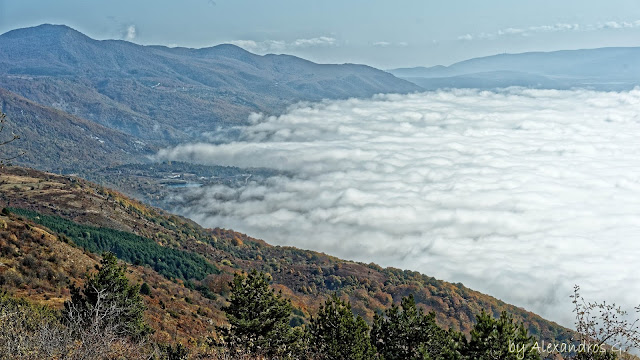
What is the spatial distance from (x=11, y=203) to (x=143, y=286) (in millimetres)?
55144

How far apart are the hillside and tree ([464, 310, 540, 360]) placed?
24.8 m

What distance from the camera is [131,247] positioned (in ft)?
269

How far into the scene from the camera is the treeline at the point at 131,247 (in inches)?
2985

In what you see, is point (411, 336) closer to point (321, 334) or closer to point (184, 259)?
point (321, 334)

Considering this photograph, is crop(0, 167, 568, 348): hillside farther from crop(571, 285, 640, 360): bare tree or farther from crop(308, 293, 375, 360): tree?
crop(571, 285, 640, 360): bare tree

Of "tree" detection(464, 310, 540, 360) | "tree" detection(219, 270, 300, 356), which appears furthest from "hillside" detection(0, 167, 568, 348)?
"tree" detection(464, 310, 540, 360)

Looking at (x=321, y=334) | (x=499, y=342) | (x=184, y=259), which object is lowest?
(x=184, y=259)

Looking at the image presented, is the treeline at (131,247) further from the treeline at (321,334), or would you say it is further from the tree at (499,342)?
the tree at (499,342)

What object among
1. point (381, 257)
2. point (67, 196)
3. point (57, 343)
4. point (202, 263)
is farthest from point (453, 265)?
point (57, 343)

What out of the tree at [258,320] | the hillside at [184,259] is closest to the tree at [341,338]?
the tree at [258,320]

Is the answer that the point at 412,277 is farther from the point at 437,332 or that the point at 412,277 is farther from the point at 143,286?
the point at 437,332

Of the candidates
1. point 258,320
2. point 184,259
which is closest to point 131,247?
point 184,259

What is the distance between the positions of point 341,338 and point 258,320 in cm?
428

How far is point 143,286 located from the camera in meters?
46.8
